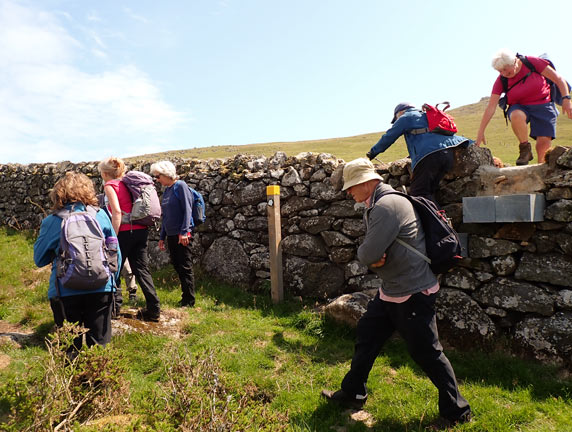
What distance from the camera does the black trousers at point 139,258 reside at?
17.4 feet

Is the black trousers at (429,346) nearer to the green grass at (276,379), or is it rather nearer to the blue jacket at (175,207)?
the green grass at (276,379)

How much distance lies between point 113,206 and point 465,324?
480 cm

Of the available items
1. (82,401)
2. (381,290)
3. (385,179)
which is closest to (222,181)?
(385,179)

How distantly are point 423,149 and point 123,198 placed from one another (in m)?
4.14

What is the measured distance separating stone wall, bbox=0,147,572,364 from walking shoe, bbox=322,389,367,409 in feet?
5.75

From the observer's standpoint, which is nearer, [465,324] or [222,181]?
[465,324]

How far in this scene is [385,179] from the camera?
5684 mm

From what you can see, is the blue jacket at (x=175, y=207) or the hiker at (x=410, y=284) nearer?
the hiker at (x=410, y=284)

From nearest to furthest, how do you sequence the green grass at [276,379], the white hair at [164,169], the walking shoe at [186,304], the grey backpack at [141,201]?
1. the green grass at [276,379]
2. the grey backpack at [141,201]
3. the white hair at [164,169]
4. the walking shoe at [186,304]

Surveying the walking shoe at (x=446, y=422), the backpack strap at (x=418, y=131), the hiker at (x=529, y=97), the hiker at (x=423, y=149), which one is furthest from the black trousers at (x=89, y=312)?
the hiker at (x=529, y=97)

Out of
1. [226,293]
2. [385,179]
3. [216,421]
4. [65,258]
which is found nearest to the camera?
[216,421]

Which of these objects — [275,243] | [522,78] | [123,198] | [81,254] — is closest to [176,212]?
[123,198]

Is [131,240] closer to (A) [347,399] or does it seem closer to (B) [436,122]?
(A) [347,399]

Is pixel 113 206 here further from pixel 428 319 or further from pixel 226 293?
pixel 428 319
